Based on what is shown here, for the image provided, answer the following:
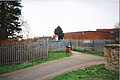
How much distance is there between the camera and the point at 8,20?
17797 millimetres

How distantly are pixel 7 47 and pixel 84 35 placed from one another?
25.4 metres

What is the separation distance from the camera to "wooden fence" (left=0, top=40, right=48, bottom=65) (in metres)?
14.5

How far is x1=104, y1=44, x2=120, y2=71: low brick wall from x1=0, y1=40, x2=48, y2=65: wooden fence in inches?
271

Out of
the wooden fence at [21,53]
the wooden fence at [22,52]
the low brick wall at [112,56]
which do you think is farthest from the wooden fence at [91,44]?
the low brick wall at [112,56]

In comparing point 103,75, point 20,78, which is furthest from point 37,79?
point 103,75

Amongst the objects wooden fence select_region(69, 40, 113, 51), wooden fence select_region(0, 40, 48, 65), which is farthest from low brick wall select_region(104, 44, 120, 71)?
wooden fence select_region(69, 40, 113, 51)

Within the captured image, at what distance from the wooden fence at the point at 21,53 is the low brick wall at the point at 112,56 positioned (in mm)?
6892

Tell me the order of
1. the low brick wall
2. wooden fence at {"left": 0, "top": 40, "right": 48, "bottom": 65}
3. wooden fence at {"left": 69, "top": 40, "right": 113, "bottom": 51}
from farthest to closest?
wooden fence at {"left": 69, "top": 40, "right": 113, "bottom": 51} < wooden fence at {"left": 0, "top": 40, "right": 48, "bottom": 65} < the low brick wall

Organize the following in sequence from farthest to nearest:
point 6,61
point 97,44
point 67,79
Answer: point 97,44 < point 6,61 < point 67,79

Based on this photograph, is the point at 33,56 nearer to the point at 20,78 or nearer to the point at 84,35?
the point at 20,78

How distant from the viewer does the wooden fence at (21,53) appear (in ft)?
47.6

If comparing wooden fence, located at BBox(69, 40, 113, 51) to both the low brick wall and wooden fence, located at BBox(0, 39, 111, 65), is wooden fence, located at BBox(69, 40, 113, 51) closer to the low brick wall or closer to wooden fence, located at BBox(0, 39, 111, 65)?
wooden fence, located at BBox(0, 39, 111, 65)

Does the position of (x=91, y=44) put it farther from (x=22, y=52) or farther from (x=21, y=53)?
(x=21, y=53)

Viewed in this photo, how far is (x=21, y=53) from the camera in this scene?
15.3 m
